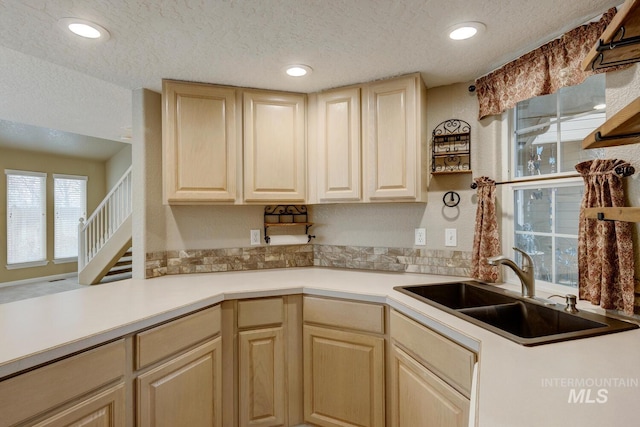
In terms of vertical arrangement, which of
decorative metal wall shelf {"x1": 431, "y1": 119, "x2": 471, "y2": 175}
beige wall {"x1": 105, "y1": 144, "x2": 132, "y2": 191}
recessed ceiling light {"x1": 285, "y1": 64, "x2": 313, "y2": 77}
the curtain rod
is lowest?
the curtain rod

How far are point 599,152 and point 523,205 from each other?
1.62 ft

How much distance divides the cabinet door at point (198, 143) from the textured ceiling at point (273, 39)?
106 mm

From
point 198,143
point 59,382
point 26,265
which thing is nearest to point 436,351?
point 59,382

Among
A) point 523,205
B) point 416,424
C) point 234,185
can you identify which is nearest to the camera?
point 416,424

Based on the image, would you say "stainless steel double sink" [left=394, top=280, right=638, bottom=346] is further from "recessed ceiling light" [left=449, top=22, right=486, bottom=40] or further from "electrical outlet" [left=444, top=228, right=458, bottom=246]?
"recessed ceiling light" [left=449, top=22, right=486, bottom=40]

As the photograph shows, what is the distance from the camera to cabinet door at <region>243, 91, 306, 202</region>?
2271 millimetres

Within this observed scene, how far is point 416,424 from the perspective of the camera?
60.1 inches

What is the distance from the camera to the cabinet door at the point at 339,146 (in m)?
→ 2.23

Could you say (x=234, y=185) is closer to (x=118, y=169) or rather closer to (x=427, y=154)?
(x=427, y=154)

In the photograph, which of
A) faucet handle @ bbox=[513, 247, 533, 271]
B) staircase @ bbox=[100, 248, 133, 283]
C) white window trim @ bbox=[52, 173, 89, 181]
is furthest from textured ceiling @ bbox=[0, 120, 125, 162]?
faucet handle @ bbox=[513, 247, 533, 271]

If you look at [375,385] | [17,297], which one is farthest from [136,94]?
[17,297]

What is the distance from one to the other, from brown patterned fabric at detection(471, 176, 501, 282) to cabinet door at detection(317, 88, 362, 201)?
28.9 inches

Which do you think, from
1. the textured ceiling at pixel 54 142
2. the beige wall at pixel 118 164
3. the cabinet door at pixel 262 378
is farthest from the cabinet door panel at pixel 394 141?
the beige wall at pixel 118 164

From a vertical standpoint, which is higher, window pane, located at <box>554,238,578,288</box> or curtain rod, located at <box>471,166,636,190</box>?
curtain rod, located at <box>471,166,636,190</box>
